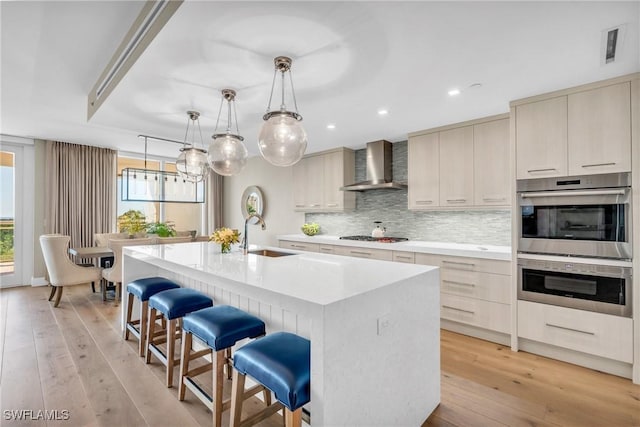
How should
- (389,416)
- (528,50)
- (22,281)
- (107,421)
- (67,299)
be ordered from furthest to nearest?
1. (22,281)
2. (67,299)
3. (528,50)
4. (107,421)
5. (389,416)

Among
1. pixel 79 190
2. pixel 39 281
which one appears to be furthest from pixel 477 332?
pixel 39 281

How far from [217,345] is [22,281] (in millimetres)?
5553

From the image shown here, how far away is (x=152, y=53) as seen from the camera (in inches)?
79.4

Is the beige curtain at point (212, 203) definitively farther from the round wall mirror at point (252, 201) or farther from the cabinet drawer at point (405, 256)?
the cabinet drawer at point (405, 256)

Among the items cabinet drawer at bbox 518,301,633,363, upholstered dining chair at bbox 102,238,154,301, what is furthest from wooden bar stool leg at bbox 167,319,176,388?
cabinet drawer at bbox 518,301,633,363

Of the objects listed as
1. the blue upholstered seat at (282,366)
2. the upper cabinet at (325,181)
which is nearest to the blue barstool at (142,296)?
the blue upholstered seat at (282,366)

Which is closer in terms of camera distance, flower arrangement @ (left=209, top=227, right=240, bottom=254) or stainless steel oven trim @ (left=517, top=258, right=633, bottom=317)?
stainless steel oven trim @ (left=517, top=258, right=633, bottom=317)

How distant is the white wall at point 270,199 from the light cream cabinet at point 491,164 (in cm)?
309

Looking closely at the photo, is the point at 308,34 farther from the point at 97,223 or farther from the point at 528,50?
the point at 97,223

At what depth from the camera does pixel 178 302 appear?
2201 millimetres

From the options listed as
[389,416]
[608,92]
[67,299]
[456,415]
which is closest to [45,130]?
[67,299]

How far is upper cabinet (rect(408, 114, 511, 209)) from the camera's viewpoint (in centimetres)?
319

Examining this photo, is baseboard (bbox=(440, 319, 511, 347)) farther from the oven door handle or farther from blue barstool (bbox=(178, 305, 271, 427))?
blue barstool (bbox=(178, 305, 271, 427))

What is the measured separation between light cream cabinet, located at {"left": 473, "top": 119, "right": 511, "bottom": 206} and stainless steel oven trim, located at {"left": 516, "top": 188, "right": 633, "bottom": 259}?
412 millimetres
